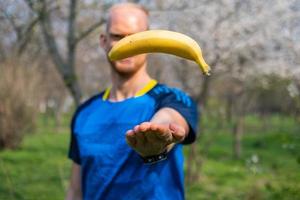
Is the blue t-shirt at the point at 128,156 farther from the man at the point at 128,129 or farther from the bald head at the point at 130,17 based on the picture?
the bald head at the point at 130,17

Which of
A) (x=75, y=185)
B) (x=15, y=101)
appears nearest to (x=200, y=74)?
(x=15, y=101)

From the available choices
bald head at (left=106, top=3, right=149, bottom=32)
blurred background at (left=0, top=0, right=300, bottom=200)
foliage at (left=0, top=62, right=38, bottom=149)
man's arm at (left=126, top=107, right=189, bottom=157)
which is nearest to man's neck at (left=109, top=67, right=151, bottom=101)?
bald head at (left=106, top=3, right=149, bottom=32)

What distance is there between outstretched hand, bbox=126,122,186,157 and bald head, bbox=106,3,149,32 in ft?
2.25

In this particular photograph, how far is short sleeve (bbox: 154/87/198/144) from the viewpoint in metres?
2.19

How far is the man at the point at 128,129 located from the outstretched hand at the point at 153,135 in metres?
0.41

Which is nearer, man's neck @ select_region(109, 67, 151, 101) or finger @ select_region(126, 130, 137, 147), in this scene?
finger @ select_region(126, 130, 137, 147)

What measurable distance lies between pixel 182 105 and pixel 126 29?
388 mm

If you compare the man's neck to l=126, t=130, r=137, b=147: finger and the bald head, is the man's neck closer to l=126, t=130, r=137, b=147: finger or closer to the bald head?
the bald head

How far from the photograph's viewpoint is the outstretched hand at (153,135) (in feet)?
5.15

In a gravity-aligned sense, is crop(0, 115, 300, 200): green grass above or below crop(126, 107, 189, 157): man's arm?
below

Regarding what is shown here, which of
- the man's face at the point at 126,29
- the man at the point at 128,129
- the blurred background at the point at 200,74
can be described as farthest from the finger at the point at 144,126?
the blurred background at the point at 200,74

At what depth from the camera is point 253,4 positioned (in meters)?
10.2

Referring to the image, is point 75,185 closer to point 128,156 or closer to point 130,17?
point 128,156

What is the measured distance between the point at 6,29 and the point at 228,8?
6.45m
